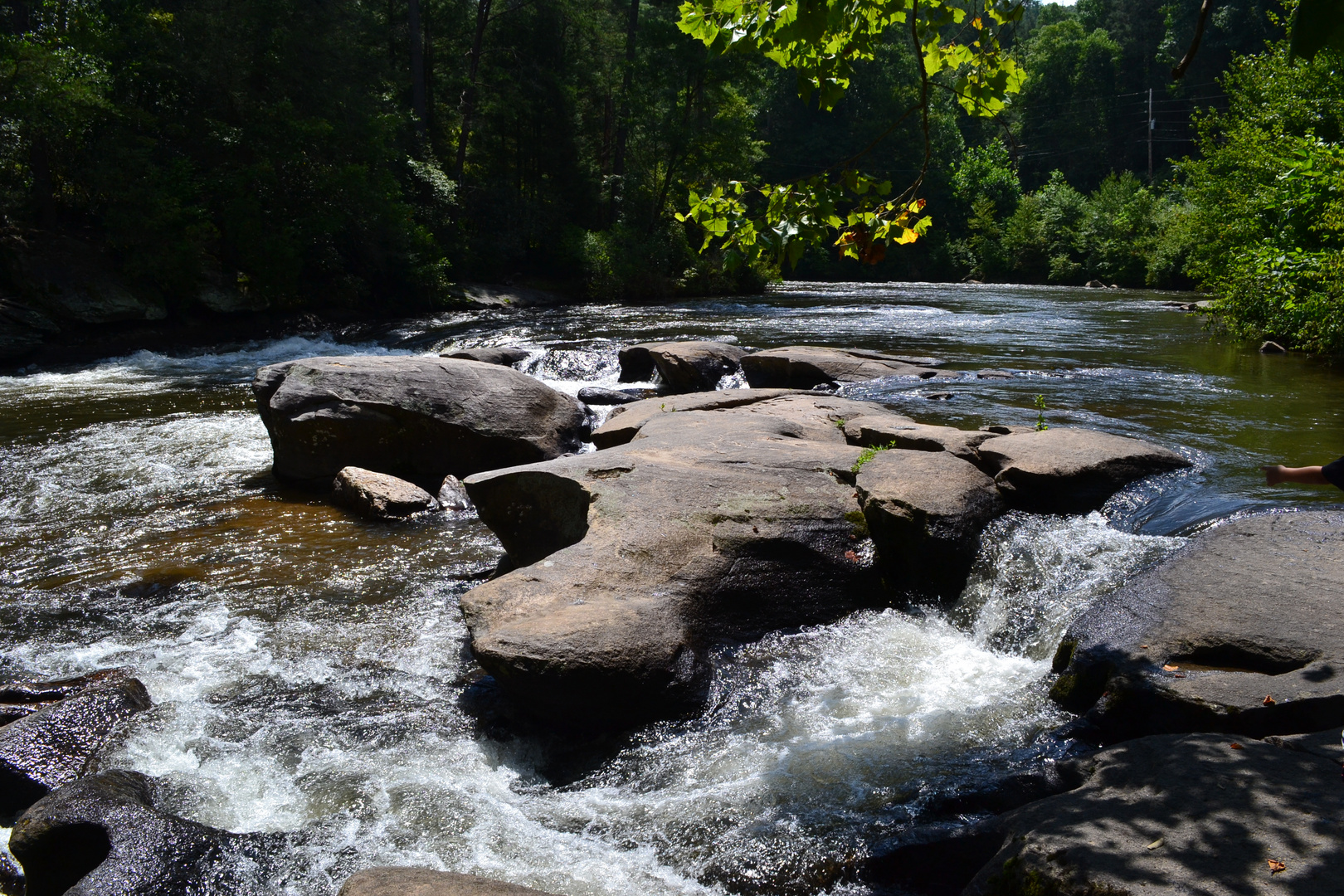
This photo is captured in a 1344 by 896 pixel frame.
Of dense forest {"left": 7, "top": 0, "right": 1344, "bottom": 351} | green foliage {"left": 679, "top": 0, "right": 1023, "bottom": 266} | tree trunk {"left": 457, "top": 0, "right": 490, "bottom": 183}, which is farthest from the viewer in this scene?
tree trunk {"left": 457, "top": 0, "right": 490, "bottom": 183}

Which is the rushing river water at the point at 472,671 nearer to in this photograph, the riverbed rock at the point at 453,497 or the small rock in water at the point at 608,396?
the riverbed rock at the point at 453,497

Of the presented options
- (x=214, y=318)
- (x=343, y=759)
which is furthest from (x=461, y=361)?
(x=214, y=318)

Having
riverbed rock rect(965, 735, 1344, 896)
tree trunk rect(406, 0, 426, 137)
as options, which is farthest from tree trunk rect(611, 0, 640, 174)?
riverbed rock rect(965, 735, 1344, 896)

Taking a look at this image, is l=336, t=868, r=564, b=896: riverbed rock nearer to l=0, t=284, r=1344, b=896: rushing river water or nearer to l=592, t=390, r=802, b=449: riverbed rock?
l=0, t=284, r=1344, b=896: rushing river water

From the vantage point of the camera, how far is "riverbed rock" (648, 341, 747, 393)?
11367mm

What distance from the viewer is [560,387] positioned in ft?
40.8

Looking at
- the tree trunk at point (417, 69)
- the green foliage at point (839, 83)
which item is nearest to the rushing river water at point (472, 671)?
the green foliage at point (839, 83)

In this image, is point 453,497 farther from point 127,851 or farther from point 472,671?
point 127,851

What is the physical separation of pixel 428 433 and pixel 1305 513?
22.4 ft

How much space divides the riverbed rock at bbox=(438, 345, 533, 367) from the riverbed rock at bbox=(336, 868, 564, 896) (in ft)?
33.4

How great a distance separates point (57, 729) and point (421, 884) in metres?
2.30

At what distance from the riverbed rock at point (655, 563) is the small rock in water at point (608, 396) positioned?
4.04 metres

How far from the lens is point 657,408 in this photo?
8188 mm

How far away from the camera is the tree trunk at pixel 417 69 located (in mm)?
25562
